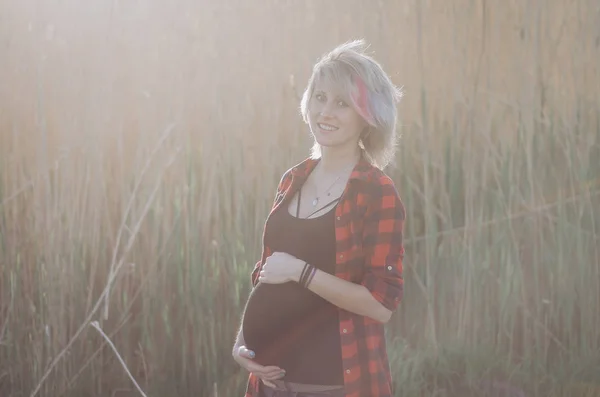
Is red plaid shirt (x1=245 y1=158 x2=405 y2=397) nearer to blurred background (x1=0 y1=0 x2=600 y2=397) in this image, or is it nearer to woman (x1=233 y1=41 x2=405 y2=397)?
woman (x1=233 y1=41 x2=405 y2=397)

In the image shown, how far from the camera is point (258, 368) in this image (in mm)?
1833

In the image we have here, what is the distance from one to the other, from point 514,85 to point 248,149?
3.51 feet

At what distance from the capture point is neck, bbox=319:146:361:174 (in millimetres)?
1871

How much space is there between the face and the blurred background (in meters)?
1.26

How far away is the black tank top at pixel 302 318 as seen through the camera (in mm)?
1781

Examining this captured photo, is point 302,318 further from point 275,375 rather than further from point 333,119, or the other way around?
point 333,119

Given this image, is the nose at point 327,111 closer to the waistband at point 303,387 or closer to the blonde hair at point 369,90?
the blonde hair at point 369,90

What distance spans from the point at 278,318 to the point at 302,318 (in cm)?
6

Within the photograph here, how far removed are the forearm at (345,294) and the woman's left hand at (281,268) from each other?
0.05 metres

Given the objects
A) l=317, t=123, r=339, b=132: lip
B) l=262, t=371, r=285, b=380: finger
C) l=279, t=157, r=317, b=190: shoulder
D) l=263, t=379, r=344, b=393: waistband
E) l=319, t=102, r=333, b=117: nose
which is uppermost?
l=319, t=102, r=333, b=117: nose

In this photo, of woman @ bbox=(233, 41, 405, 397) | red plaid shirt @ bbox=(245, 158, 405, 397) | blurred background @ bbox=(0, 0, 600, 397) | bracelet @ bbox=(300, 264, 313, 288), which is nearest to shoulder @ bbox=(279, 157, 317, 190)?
woman @ bbox=(233, 41, 405, 397)

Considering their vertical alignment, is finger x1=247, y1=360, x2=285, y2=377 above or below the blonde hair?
below

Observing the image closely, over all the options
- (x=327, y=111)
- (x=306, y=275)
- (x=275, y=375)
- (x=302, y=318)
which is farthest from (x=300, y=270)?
(x=327, y=111)

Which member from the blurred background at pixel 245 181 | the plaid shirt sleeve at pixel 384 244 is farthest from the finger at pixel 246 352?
the blurred background at pixel 245 181
